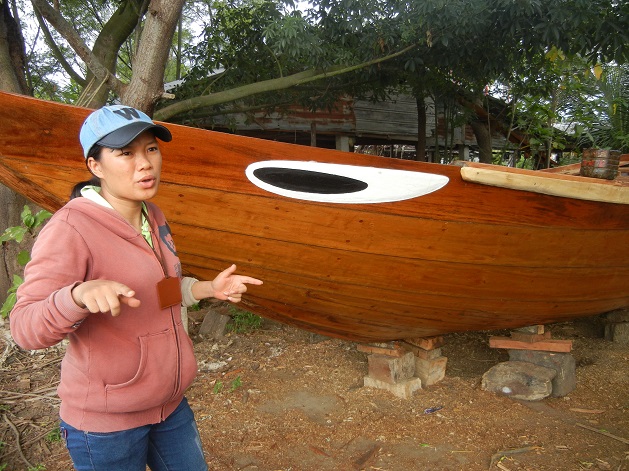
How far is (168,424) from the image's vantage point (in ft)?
4.88

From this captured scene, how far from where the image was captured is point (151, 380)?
4.24ft

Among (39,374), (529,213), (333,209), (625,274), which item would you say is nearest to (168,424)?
(333,209)

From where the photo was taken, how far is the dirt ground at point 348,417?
2.64 metres

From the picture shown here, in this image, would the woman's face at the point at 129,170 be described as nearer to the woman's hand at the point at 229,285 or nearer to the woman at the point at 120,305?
the woman at the point at 120,305

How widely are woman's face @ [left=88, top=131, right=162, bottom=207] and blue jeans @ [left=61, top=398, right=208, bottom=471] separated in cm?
65

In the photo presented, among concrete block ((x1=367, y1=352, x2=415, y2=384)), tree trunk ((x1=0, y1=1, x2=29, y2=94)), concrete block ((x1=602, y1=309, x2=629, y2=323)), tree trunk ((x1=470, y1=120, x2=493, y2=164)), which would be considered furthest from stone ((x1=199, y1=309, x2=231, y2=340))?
tree trunk ((x1=470, y1=120, x2=493, y2=164))

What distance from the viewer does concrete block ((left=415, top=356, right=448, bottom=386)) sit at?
3468 millimetres

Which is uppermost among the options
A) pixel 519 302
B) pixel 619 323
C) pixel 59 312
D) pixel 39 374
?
pixel 59 312

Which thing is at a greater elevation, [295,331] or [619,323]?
[619,323]

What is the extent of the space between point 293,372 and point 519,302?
1761mm

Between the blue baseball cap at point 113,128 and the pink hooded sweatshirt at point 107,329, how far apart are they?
6.6 inches

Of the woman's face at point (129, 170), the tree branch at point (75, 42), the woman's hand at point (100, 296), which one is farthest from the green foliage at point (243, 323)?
the woman's hand at point (100, 296)

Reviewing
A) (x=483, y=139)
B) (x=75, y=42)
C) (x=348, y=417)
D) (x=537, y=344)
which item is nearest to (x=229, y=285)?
(x=348, y=417)

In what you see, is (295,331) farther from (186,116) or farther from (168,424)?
(168,424)
